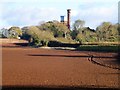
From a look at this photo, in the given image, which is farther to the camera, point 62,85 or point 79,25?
point 79,25

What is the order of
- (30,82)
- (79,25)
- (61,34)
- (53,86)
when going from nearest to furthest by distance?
1. (53,86)
2. (30,82)
3. (61,34)
4. (79,25)

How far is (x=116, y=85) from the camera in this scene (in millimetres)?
11117

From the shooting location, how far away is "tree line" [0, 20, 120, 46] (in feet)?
215

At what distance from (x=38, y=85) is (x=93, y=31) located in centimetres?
7131

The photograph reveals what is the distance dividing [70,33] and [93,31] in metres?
6.07

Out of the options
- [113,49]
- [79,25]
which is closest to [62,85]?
[113,49]

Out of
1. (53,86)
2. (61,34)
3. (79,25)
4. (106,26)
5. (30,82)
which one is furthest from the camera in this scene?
(79,25)

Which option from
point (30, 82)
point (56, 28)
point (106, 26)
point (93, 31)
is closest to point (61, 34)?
point (56, 28)

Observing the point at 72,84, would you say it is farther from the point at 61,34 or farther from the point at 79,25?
the point at 79,25

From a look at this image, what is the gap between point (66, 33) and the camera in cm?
8338

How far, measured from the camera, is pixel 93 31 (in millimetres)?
81875

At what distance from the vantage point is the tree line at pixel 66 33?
65.7 metres

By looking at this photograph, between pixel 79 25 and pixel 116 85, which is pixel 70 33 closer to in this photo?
pixel 79 25

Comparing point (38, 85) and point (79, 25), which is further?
point (79, 25)
